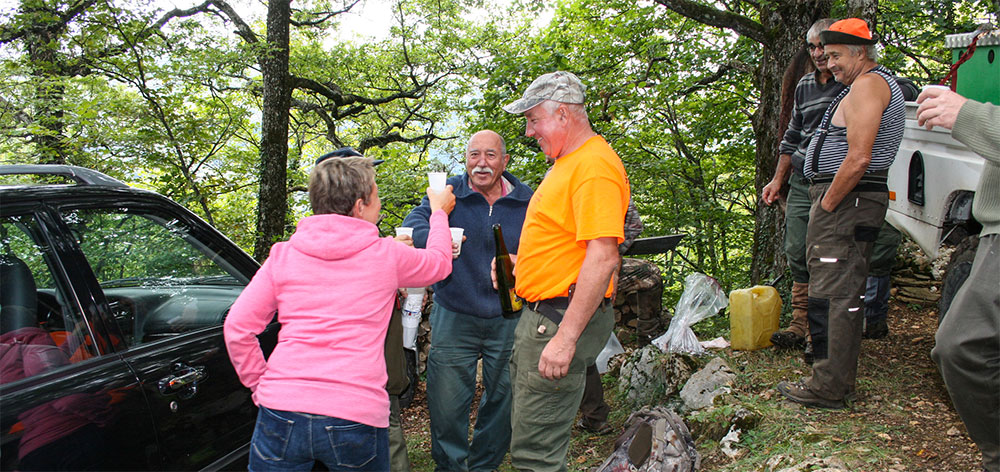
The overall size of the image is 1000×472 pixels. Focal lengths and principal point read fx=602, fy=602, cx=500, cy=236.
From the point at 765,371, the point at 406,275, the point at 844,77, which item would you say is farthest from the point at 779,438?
the point at 406,275

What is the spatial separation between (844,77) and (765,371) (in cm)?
196

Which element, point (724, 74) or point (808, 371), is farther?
point (724, 74)

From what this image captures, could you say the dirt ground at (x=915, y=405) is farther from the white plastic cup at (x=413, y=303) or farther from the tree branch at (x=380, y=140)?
the tree branch at (x=380, y=140)

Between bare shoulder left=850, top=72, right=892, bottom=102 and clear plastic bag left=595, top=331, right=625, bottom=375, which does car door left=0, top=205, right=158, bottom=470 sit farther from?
clear plastic bag left=595, top=331, right=625, bottom=375

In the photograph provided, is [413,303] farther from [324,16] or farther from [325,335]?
[324,16]

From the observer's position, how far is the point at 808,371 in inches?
159

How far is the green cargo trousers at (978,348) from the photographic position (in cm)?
203

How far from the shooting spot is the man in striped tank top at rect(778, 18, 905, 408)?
3.15 meters

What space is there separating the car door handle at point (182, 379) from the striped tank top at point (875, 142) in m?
3.32

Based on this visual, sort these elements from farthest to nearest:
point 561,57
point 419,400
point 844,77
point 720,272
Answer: point 720,272, point 561,57, point 419,400, point 844,77

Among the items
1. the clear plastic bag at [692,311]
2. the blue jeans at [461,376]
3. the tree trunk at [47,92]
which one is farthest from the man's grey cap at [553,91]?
the tree trunk at [47,92]

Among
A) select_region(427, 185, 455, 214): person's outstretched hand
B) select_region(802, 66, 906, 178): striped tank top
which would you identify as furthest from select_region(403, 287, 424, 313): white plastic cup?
select_region(802, 66, 906, 178): striped tank top

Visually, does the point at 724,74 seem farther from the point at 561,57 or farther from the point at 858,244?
the point at 858,244

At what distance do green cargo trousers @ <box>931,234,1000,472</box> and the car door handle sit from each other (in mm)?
2743
